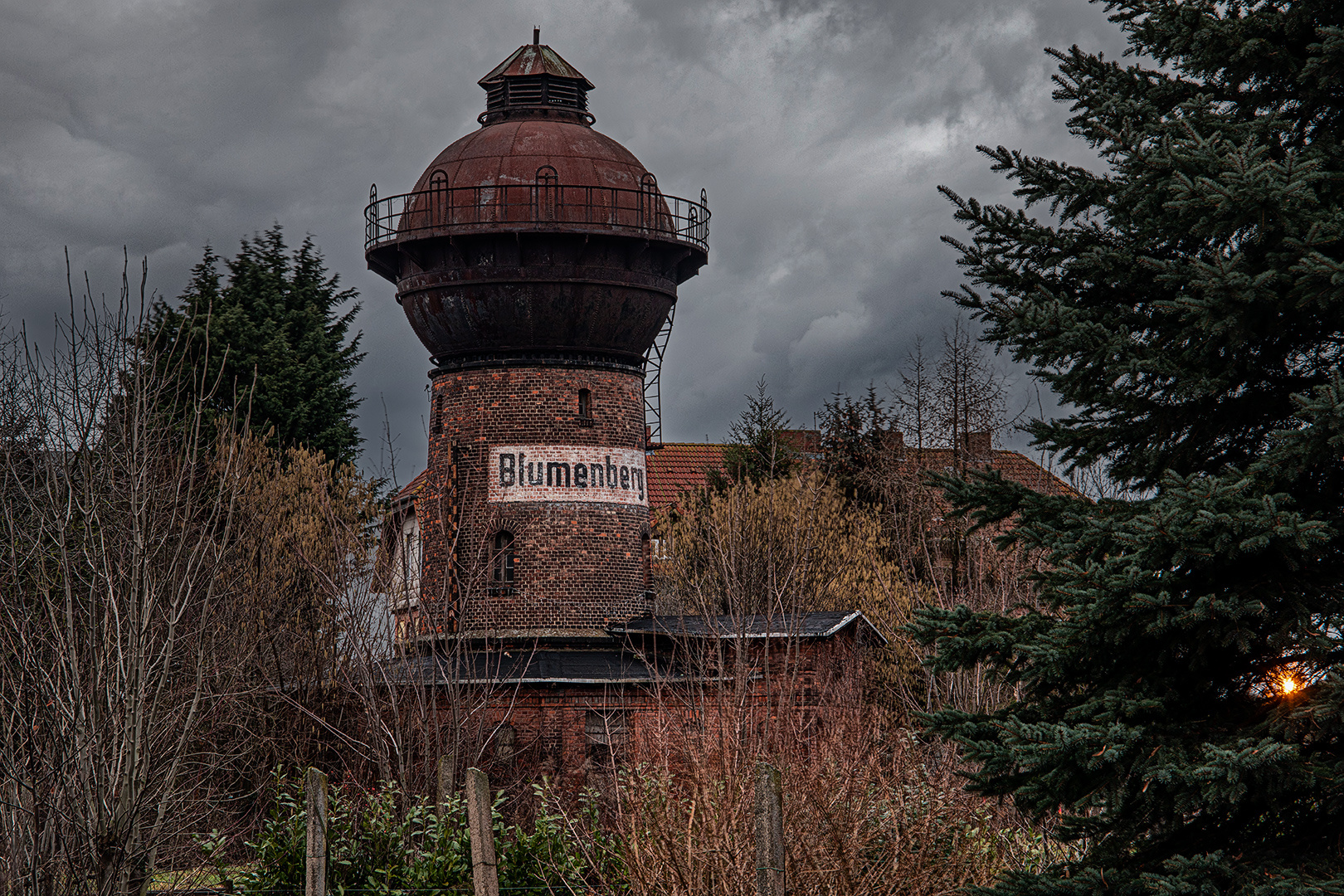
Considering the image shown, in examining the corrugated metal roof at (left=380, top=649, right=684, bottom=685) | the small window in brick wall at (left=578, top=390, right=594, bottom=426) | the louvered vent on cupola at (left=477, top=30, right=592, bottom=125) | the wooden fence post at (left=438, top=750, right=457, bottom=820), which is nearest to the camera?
the wooden fence post at (left=438, top=750, right=457, bottom=820)

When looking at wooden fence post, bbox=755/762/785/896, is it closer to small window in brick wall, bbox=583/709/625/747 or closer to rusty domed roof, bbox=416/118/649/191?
small window in brick wall, bbox=583/709/625/747

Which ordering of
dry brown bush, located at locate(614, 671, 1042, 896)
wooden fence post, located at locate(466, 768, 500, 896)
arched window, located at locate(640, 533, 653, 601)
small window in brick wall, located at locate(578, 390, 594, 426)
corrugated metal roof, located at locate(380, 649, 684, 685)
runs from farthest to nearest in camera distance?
arched window, located at locate(640, 533, 653, 601)
small window in brick wall, located at locate(578, 390, 594, 426)
corrugated metal roof, located at locate(380, 649, 684, 685)
wooden fence post, located at locate(466, 768, 500, 896)
dry brown bush, located at locate(614, 671, 1042, 896)

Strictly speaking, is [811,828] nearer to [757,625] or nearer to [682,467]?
[757,625]

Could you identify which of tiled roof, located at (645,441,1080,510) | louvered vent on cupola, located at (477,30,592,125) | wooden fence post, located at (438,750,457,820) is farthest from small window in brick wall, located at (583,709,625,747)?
tiled roof, located at (645,441,1080,510)

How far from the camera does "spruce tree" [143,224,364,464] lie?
33.4 m

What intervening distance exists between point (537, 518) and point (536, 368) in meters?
2.79

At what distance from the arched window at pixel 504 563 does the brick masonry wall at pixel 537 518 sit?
8 cm

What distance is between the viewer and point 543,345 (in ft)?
86.4

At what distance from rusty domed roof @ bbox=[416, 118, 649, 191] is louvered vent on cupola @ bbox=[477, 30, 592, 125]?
2.37 ft

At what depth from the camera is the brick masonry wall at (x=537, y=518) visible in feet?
84.5

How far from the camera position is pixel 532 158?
26672 millimetres

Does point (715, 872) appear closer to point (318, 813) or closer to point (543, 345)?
point (318, 813)

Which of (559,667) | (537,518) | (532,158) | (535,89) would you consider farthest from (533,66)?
(559,667)

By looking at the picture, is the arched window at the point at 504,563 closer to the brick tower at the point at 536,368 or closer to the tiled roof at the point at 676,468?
the brick tower at the point at 536,368
